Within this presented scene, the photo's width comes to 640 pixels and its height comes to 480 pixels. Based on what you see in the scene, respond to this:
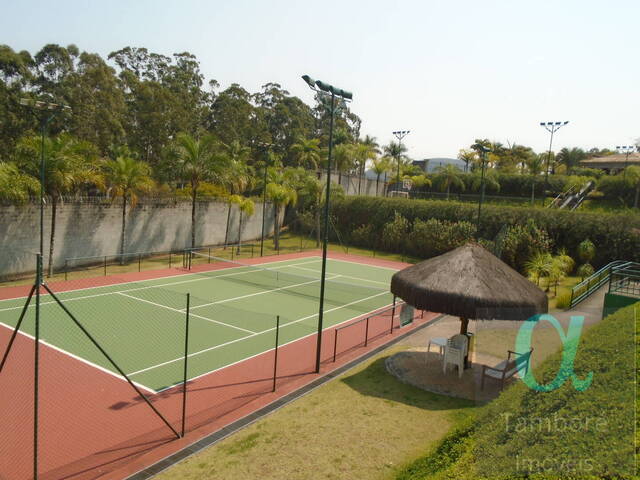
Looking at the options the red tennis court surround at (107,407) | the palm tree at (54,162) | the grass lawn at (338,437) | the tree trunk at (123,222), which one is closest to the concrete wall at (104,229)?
the tree trunk at (123,222)

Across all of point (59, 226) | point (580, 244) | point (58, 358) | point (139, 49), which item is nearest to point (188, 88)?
point (139, 49)

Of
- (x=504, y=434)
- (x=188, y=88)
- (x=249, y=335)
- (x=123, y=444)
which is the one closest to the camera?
(x=504, y=434)

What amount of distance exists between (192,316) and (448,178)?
156 ft

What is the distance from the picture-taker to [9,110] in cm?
3750

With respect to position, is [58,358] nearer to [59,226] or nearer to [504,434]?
[504,434]

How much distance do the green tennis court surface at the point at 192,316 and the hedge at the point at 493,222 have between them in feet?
39.3

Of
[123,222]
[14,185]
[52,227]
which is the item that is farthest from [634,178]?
[14,185]

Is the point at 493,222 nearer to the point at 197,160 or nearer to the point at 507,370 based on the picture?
the point at 197,160

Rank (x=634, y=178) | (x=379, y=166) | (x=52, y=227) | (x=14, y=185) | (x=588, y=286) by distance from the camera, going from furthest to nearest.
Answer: (x=379, y=166), (x=634, y=178), (x=52, y=227), (x=14, y=185), (x=588, y=286)

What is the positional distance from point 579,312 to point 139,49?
60401 millimetres

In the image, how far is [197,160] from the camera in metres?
29.3

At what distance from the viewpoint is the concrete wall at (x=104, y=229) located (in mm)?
22719

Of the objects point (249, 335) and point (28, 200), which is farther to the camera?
point (28, 200)

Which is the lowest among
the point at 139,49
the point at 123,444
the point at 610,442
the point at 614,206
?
the point at 123,444
